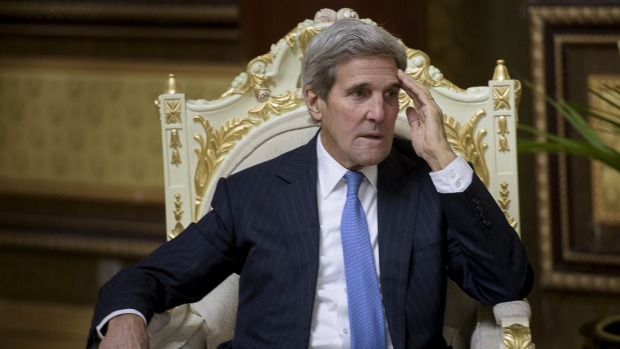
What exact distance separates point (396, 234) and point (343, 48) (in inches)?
17.5

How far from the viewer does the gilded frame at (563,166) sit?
14.8 ft

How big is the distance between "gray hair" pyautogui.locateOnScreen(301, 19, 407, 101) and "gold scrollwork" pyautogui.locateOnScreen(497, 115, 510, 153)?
14.1 inches

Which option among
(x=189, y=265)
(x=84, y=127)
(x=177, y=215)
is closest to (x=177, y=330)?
(x=189, y=265)

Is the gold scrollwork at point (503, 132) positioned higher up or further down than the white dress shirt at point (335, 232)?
higher up

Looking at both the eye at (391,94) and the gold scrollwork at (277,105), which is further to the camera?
the gold scrollwork at (277,105)

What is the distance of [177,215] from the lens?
10.8ft

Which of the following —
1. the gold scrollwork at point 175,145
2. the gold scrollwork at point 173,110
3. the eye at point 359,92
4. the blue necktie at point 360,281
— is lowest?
the blue necktie at point 360,281

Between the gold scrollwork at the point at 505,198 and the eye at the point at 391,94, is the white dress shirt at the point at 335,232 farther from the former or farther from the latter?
the gold scrollwork at the point at 505,198

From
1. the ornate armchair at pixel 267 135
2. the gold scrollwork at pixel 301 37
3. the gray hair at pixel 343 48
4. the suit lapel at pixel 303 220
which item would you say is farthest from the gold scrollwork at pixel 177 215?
the gray hair at pixel 343 48

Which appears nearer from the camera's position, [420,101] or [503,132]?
[420,101]

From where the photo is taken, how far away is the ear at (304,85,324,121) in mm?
2949

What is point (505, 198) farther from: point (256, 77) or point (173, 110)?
point (173, 110)

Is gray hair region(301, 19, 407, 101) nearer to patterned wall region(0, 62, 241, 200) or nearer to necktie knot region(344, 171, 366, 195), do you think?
necktie knot region(344, 171, 366, 195)

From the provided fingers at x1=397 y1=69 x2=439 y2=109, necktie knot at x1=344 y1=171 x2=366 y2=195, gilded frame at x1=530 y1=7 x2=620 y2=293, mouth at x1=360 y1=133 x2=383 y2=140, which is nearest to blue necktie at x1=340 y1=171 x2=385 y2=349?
necktie knot at x1=344 y1=171 x2=366 y2=195
